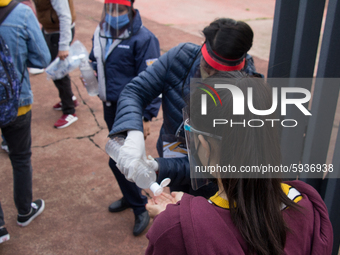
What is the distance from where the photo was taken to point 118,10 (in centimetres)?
274

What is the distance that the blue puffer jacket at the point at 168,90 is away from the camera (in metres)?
1.90

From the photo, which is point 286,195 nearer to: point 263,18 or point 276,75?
point 276,75

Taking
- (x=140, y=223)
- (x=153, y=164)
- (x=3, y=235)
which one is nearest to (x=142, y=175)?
(x=153, y=164)

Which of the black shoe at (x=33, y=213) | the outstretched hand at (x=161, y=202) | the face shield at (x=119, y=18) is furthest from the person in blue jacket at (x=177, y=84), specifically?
the black shoe at (x=33, y=213)

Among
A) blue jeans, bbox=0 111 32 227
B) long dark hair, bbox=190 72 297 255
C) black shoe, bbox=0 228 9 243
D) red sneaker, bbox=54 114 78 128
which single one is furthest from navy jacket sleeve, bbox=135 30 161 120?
red sneaker, bbox=54 114 78 128

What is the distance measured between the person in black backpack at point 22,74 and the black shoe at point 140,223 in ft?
3.25

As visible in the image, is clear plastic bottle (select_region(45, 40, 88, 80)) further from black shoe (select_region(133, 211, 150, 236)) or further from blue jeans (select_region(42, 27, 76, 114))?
black shoe (select_region(133, 211, 150, 236))

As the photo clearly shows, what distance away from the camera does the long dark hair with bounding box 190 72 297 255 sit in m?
1.03

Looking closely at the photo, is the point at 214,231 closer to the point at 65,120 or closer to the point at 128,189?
the point at 128,189

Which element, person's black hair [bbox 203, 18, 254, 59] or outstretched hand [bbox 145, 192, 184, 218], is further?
person's black hair [bbox 203, 18, 254, 59]

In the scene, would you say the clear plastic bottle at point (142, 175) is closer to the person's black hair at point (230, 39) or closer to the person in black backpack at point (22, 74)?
the person's black hair at point (230, 39)

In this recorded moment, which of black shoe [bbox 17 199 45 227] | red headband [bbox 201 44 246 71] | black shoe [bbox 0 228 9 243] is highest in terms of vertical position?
red headband [bbox 201 44 246 71]

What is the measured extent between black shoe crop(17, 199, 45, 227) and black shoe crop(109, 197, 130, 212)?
0.67 meters

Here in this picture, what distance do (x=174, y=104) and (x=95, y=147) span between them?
7.56 feet
